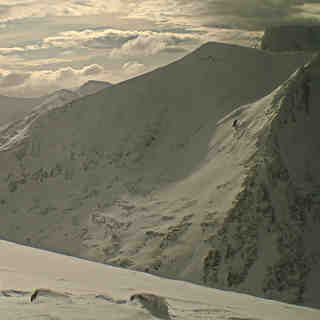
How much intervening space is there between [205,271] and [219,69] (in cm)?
2263

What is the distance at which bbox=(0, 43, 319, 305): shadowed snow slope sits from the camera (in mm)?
20359

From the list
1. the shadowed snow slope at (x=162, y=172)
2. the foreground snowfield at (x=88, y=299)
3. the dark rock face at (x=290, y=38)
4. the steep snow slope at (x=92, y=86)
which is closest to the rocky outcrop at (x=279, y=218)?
the shadowed snow slope at (x=162, y=172)

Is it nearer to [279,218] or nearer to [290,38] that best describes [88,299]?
[279,218]

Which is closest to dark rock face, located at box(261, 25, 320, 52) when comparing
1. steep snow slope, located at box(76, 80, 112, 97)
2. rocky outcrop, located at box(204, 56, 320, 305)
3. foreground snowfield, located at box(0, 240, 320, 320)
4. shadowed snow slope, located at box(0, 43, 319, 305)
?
shadowed snow slope, located at box(0, 43, 319, 305)

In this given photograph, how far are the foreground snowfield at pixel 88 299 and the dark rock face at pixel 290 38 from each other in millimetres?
51974

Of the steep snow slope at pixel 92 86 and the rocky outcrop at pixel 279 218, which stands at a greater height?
the rocky outcrop at pixel 279 218

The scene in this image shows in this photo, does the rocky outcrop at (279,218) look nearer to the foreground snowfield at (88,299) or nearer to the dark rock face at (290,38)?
the foreground snowfield at (88,299)

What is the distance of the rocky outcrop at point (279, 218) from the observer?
18875 millimetres

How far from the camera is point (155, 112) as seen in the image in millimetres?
Result: 35125

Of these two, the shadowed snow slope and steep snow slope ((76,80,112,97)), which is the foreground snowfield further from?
steep snow slope ((76,80,112,97))

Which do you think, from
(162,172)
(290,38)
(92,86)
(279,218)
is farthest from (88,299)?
(92,86)

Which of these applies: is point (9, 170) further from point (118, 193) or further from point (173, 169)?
point (173, 169)

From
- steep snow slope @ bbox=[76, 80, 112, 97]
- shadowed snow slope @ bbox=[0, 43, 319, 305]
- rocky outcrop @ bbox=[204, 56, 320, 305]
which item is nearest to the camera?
rocky outcrop @ bbox=[204, 56, 320, 305]

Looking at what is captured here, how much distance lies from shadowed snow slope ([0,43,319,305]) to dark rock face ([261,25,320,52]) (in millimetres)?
19656
